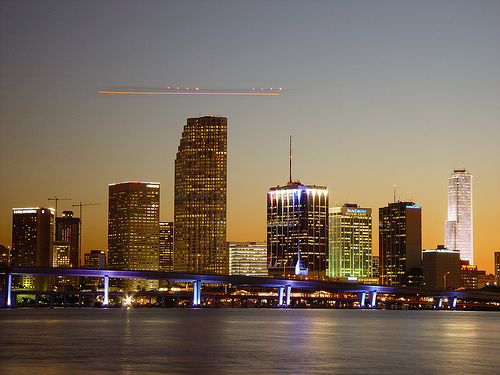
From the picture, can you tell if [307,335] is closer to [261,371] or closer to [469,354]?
[469,354]

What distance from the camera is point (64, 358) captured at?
212ft

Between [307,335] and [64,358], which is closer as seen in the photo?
[64,358]

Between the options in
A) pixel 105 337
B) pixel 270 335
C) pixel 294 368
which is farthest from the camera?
pixel 270 335

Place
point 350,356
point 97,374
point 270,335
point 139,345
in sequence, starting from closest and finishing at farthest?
point 97,374 → point 350,356 → point 139,345 → point 270,335

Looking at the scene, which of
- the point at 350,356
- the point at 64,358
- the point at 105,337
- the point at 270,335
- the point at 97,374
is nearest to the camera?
the point at 97,374

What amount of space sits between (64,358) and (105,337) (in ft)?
92.4

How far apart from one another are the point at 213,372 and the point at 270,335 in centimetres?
4682

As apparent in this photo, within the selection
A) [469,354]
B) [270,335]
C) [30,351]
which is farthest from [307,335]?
[30,351]

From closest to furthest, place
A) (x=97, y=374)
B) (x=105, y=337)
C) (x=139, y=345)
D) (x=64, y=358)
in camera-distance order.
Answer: (x=97, y=374) → (x=64, y=358) → (x=139, y=345) → (x=105, y=337)

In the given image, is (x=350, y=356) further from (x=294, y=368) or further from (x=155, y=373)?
(x=155, y=373)

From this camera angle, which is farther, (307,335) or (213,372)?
(307,335)

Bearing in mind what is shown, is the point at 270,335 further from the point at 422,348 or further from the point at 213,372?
the point at 213,372

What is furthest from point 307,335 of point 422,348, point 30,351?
point 30,351

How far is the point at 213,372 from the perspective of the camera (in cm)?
5509
